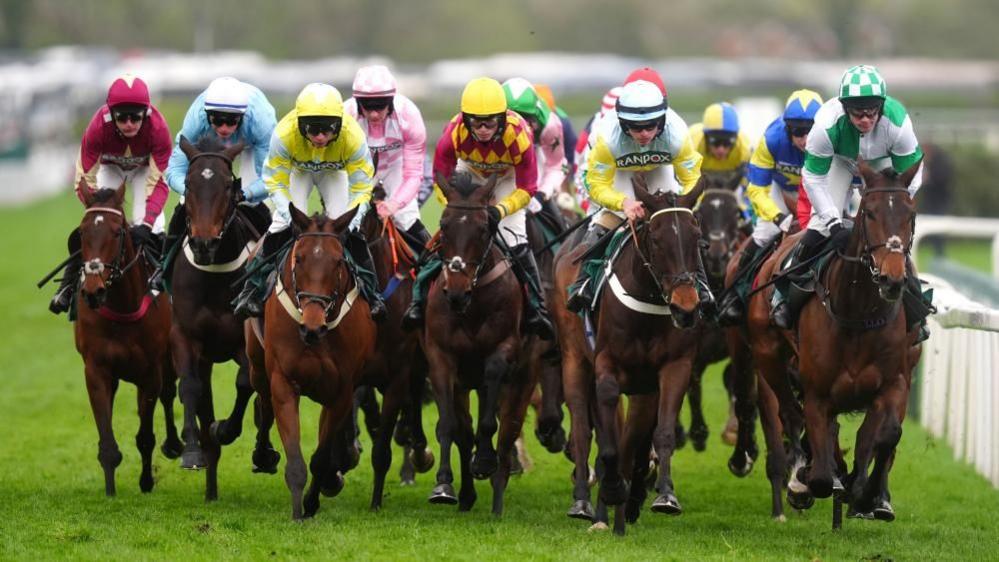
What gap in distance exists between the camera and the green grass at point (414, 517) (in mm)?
8906

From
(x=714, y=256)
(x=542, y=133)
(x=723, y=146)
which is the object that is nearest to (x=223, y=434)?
(x=542, y=133)

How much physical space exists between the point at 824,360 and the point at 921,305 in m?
0.63

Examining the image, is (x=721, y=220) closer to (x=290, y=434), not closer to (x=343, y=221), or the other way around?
(x=343, y=221)

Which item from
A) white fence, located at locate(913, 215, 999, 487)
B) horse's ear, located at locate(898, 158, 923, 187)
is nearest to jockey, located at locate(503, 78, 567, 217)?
white fence, located at locate(913, 215, 999, 487)

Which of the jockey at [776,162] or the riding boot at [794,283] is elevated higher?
the jockey at [776,162]

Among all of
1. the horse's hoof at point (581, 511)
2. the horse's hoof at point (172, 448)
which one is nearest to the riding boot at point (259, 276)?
the horse's hoof at point (172, 448)

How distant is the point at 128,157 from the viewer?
1140 centimetres

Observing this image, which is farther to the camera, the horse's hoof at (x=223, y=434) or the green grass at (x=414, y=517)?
the horse's hoof at (x=223, y=434)

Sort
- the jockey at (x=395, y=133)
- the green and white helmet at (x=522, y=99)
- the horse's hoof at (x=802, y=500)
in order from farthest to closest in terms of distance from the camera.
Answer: the green and white helmet at (x=522, y=99), the jockey at (x=395, y=133), the horse's hoof at (x=802, y=500)

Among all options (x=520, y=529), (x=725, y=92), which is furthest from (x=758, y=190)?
(x=725, y=92)

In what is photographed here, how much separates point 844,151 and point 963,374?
3.56 metres

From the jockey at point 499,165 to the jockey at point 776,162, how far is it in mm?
1530

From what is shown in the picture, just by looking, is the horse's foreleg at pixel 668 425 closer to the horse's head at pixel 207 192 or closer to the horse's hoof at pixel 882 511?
the horse's hoof at pixel 882 511

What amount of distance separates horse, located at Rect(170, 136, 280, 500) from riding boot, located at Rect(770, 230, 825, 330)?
3.14 metres
